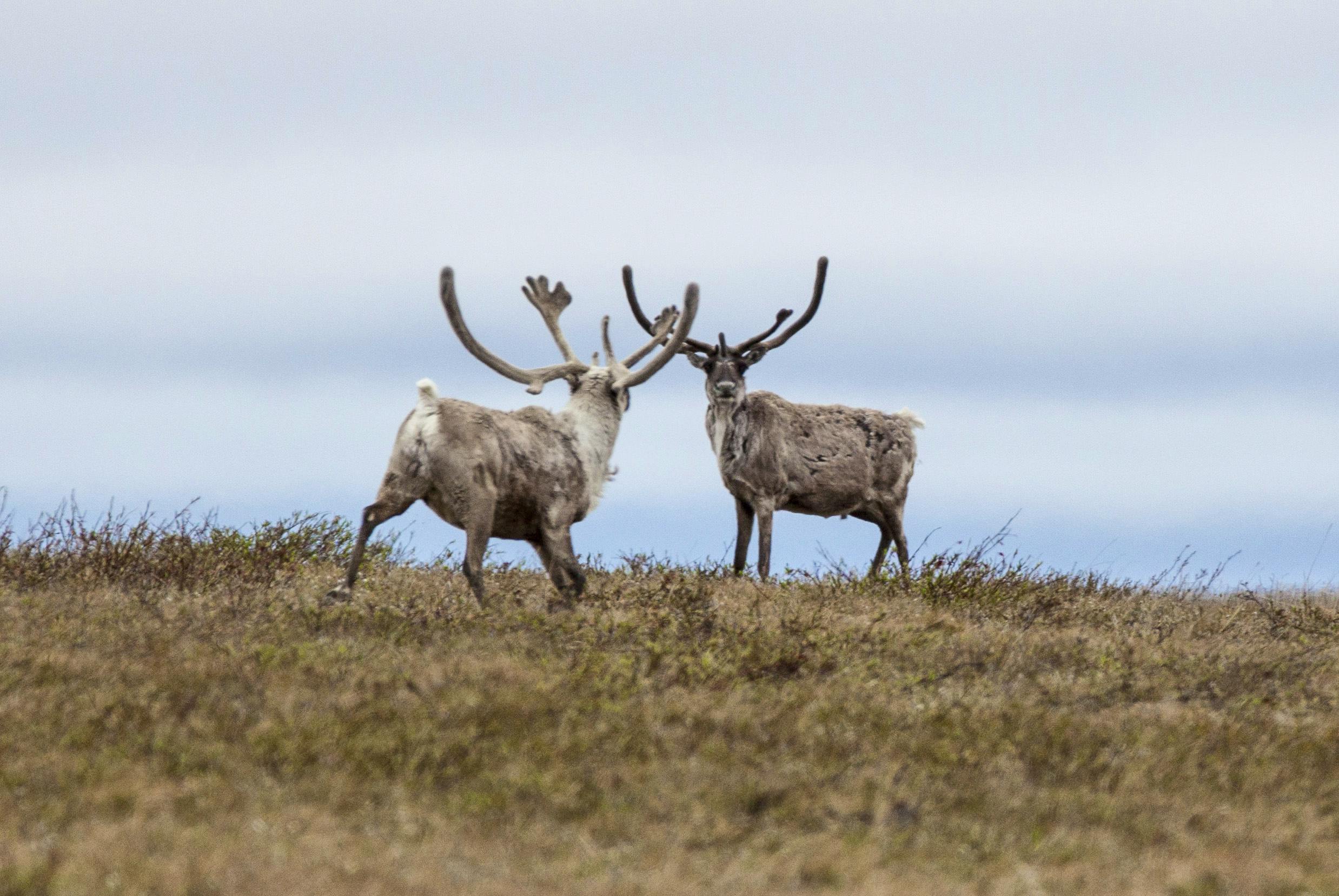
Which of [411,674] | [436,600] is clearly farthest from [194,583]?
[411,674]

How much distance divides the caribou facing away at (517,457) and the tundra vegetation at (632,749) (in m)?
0.51

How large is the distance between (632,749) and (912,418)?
10.3m

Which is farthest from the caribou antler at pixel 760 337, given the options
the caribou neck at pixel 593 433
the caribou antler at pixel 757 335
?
the caribou neck at pixel 593 433

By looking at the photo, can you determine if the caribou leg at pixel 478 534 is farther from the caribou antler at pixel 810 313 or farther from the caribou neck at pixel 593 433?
the caribou antler at pixel 810 313

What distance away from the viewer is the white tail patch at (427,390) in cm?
968

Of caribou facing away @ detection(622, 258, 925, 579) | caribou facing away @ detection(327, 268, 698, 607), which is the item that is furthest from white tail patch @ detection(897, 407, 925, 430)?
caribou facing away @ detection(327, 268, 698, 607)

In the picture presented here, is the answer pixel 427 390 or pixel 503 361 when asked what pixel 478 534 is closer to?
pixel 427 390

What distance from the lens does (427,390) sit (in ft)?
31.8

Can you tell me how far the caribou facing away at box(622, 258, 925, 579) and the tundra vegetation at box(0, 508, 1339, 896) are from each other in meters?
3.44

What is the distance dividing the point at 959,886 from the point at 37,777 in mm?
3752

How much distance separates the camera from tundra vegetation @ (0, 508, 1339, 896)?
541cm

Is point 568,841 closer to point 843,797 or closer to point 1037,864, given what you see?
point 843,797

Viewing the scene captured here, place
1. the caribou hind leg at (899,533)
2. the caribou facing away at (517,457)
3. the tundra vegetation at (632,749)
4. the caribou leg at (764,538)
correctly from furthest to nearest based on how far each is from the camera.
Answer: the caribou hind leg at (899,533), the caribou leg at (764,538), the caribou facing away at (517,457), the tundra vegetation at (632,749)

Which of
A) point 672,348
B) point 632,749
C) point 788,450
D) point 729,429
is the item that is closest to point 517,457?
point 672,348
